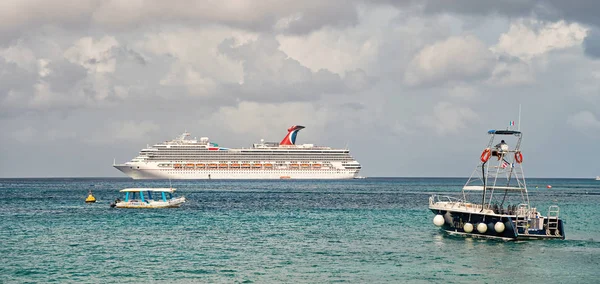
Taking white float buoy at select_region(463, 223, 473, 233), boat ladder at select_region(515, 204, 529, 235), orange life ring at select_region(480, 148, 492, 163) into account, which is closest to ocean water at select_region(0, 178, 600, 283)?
white float buoy at select_region(463, 223, 473, 233)

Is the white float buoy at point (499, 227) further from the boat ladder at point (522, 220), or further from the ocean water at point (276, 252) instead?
the boat ladder at point (522, 220)

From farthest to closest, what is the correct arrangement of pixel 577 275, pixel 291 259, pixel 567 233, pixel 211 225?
pixel 211 225 → pixel 567 233 → pixel 291 259 → pixel 577 275

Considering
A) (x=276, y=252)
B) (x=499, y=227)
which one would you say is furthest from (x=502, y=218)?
(x=276, y=252)

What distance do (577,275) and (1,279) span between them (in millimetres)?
24467

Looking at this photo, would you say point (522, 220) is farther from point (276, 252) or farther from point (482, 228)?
point (276, 252)

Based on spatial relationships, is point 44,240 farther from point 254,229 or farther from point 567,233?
point 567,233

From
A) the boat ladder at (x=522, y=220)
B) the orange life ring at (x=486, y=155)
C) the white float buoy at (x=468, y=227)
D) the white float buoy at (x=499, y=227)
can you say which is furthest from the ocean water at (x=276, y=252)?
the orange life ring at (x=486, y=155)

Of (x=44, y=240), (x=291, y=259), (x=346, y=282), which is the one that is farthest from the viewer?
(x=44, y=240)

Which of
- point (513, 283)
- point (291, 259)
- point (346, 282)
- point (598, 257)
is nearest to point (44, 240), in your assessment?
point (291, 259)

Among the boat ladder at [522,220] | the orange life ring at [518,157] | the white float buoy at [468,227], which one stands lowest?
the white float buoy at [468,227]

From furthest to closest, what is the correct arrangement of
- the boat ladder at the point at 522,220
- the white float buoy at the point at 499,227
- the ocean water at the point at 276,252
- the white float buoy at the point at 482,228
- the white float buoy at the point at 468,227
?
the white float buoy at the point at 468,227, the white float buoy at the point at 482,228, the boat ladder at the point at 522,220, the white float buoy at the point at 499,227, the ocean water at the point at 276,252

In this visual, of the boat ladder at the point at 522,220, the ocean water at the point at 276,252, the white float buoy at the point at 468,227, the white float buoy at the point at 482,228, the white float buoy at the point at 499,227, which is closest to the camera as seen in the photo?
the ocean water at the point at 276,252

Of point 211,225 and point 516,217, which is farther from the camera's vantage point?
point 211,225

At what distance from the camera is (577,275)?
29.0 meters
